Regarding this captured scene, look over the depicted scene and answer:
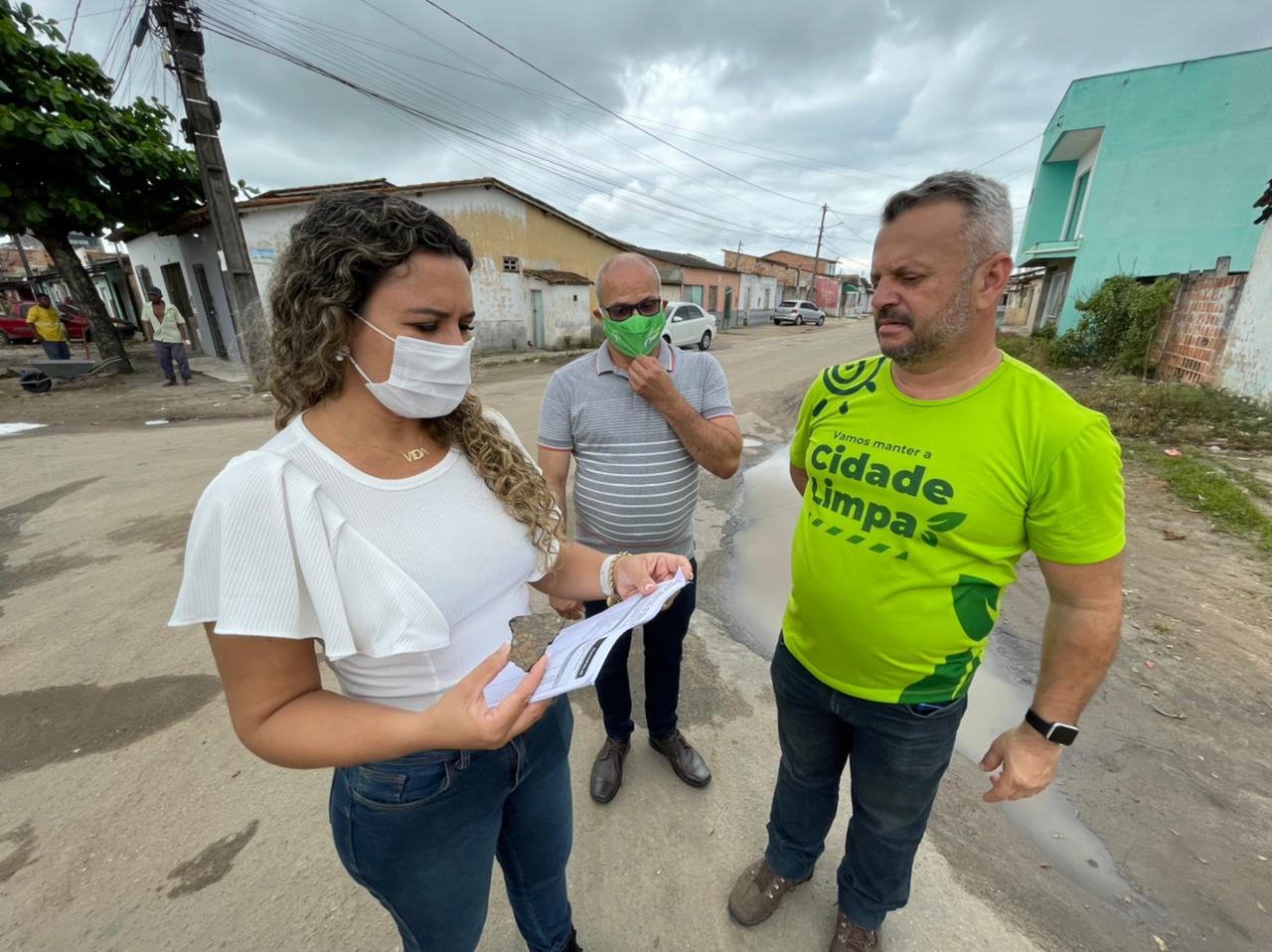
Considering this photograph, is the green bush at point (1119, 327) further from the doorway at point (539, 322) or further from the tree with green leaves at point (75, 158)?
the tree with green leaves at point (75, 158)

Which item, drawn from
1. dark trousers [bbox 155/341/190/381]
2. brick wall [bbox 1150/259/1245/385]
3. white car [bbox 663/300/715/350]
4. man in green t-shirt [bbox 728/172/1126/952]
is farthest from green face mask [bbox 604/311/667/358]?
white car [bbox 663/300/715/350]

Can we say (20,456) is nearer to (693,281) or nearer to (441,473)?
(441,473)

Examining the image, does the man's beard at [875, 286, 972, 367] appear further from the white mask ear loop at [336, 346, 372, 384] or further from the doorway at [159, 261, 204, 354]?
the doorway at [159, 261, 204, 354]

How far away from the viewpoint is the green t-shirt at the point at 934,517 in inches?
46.2

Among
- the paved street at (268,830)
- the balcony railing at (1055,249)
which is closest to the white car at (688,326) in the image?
the balcony railing at (1055,249)

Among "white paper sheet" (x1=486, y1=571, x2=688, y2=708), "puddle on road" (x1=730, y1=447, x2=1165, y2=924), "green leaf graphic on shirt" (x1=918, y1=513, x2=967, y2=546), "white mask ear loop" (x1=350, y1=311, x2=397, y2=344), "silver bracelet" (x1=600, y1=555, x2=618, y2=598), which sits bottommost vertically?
"puddle on road" (x1=730, y1=447, x2=1165, y2=924)

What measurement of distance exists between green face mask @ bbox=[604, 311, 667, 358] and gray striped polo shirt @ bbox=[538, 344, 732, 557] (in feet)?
0.33

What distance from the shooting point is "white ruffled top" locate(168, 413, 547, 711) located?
821 millimetres

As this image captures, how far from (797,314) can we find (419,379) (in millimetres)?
32511

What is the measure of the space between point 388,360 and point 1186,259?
59.8 feet

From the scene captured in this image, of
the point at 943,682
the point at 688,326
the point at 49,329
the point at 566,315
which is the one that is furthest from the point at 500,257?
the point at 943,682

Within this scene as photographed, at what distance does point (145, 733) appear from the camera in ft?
7.64

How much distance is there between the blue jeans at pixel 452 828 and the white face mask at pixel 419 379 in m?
0.71

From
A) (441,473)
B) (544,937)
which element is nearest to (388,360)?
(441,473)
